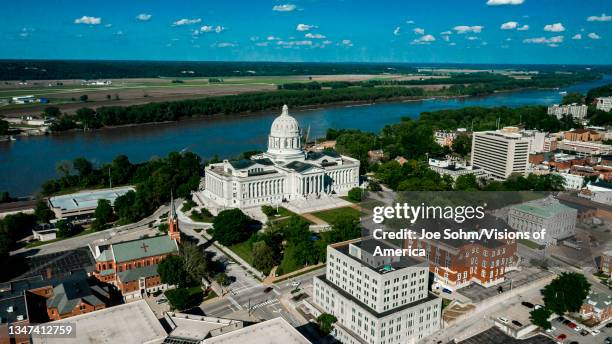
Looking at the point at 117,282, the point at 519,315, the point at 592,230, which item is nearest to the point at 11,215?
the point at 117,282

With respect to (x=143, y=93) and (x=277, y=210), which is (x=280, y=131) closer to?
(x=277, y=210)

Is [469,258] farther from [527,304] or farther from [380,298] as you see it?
[380,298]

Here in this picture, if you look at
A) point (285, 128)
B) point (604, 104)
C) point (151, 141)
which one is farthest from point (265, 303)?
point (604, 104)

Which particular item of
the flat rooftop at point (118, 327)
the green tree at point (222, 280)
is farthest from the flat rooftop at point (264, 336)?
the green tree at point (222, 280)

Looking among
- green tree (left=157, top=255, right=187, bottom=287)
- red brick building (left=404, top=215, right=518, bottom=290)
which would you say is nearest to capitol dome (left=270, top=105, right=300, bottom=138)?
green tree (left=157, top=255, right=187, bottom=287)

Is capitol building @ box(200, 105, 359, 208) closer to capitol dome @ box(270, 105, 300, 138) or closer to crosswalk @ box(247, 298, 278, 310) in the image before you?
capitol dome @ box(270, 105, 300, 138)

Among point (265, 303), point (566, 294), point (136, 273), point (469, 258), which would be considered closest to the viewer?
point (566, 294)
